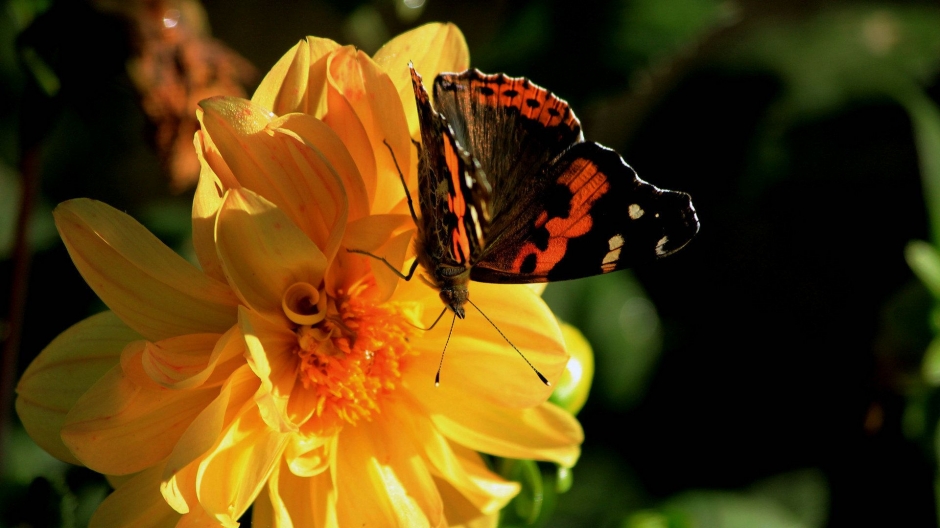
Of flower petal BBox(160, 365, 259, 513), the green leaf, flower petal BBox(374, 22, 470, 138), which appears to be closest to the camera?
flower petal BBox(160, 365, 259, 513)

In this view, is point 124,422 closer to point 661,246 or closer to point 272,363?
point 272,363

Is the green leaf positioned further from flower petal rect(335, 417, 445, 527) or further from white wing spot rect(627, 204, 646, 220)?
flower petal rect(335, 417, 445, 527)

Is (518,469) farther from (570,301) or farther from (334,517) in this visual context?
(570,301)

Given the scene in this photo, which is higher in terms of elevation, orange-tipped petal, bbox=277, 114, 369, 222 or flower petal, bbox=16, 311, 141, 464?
orange-tipped petal, bbox=277, 114, 369, 222

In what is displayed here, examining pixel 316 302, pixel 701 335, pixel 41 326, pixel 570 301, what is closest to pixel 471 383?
pixel 316 302

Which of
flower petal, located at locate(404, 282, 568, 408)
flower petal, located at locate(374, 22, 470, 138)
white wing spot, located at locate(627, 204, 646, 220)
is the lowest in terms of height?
flower petal, located at locate(404, 282, 568, 408)

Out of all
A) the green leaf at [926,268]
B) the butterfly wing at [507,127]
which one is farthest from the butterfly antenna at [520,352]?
the green leaf at [926,268]

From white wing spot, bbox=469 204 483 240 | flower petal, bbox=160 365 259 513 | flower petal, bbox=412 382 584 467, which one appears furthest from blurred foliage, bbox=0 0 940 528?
white wing spot, bbox=469 204 483 240

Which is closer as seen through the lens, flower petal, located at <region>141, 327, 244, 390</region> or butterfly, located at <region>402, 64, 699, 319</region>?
flower petal, located at <region>141, 327, 244, 390</region>
